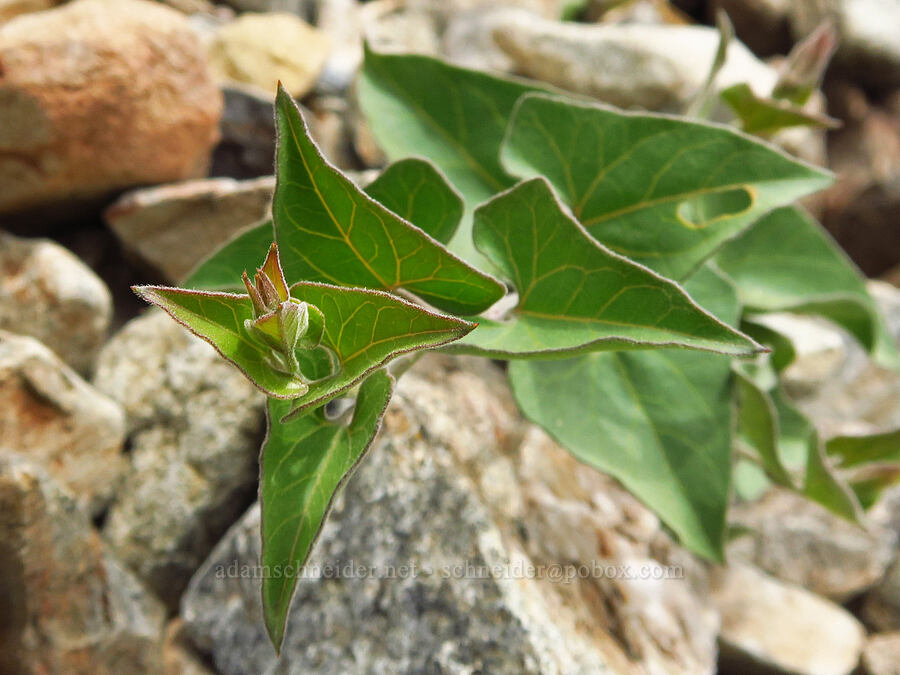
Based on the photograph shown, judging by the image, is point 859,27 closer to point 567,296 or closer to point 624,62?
point 624,62

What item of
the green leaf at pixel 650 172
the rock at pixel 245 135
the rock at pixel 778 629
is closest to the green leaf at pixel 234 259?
the green leaf at pixel 650 172

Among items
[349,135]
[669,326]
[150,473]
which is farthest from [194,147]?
[669,326]

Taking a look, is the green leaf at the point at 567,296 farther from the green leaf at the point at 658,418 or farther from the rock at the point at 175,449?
the rock at the point at 175,449

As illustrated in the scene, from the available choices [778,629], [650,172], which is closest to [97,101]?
[650,172]

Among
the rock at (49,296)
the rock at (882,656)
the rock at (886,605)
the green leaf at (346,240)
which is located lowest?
the rock at (886,605)

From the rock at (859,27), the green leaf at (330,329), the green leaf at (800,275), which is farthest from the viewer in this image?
the rock at (859,27)

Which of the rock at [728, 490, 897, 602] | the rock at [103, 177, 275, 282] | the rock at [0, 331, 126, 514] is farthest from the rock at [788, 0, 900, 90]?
the rock at [0, 331, 126, 514]
